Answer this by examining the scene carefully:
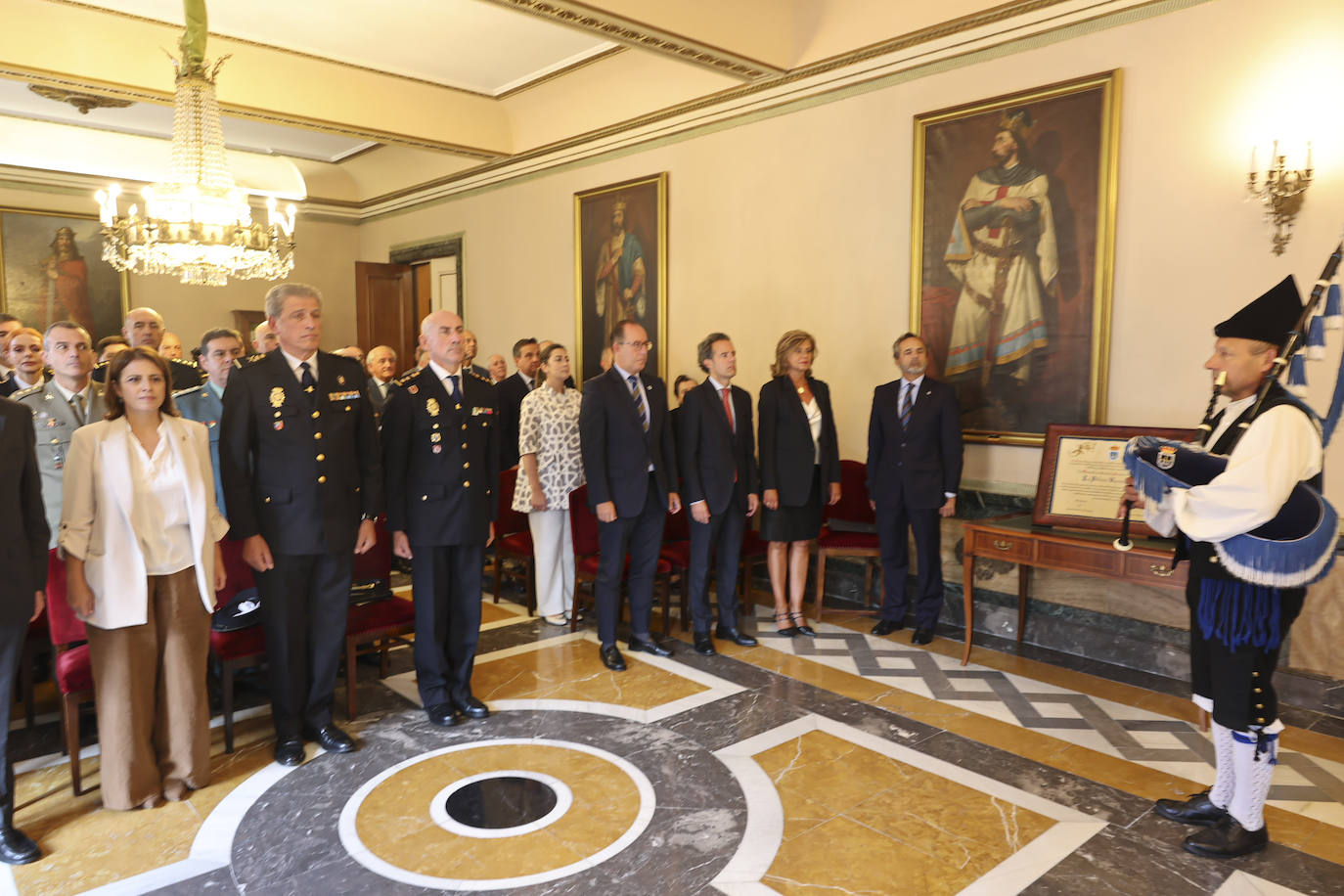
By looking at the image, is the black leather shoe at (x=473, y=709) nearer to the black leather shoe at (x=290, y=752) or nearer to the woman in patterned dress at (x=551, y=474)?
the black leather shoe at (x=290, y=752)

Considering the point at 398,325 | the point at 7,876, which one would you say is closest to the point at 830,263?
the point at 7,876

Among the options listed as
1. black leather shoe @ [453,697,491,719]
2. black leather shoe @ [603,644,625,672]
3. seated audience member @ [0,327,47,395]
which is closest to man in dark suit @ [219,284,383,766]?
black leather shoe @ [453,697,491,719]

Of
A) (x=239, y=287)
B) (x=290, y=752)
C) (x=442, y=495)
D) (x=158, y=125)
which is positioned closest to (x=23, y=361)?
(x=442, y=495)

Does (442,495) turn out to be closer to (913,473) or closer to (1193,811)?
(913,473)

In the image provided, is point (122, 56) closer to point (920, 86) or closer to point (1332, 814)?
point (920, 86)

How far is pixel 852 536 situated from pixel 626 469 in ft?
5.81

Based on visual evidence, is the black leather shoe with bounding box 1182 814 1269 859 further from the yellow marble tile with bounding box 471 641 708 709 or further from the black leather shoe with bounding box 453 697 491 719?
the black leather shoe with bounding box 453 697 491 719

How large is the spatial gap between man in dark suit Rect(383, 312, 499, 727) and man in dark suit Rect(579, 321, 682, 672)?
2.28ft

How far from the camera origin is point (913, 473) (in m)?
5.06

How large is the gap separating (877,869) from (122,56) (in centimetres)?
724

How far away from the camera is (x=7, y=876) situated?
2.73 metres

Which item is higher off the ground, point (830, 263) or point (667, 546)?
point (830, 263)

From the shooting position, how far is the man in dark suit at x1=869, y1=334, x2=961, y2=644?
16.5 ft

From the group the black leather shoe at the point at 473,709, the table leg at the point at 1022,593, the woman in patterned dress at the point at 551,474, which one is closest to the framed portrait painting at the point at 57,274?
the woman in patterned dress at the point at 551,474
